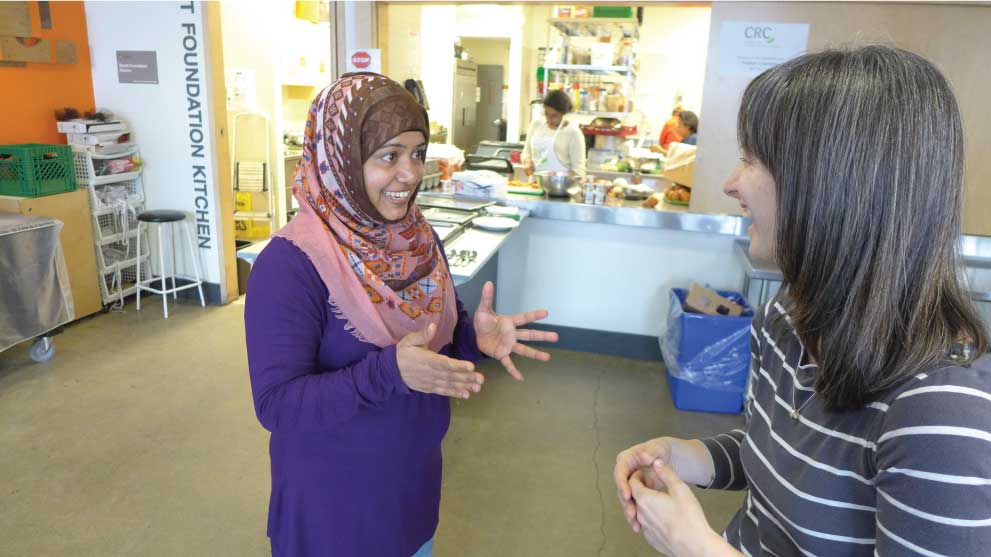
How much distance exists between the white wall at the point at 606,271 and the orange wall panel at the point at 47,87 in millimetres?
3051

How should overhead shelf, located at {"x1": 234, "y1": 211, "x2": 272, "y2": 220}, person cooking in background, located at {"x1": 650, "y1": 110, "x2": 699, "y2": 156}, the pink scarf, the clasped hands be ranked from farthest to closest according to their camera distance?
overhead shelf, located at {"x1": 234, "y1": 211, "x2": 272, "y2": 220} < person cooking in background, located at {"x1": 650, "y1": 110, "x2": 699, "y2": 156} < the pink scarf < the clasped hands

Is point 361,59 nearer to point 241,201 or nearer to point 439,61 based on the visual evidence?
point 241,201

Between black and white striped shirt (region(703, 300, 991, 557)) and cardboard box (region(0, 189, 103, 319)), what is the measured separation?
13.5 ft

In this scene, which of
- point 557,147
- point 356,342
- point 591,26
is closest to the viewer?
point 356,342

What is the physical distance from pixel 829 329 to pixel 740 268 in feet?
10.2

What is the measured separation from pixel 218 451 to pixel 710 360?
2.38m

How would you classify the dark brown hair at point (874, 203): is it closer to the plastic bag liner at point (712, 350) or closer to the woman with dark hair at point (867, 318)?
the woman with dark hair at point (867, 318)

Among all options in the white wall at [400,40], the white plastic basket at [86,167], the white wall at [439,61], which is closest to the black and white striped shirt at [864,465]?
the white wall at [400,40]

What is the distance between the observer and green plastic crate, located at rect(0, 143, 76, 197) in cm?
367

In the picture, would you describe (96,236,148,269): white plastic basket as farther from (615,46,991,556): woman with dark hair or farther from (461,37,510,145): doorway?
(461,37,510,145): doorway

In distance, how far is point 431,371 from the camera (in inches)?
43.0

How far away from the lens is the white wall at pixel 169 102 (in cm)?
415

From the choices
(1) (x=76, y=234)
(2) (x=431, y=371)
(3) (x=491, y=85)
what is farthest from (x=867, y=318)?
(3) (x=491, y=85)

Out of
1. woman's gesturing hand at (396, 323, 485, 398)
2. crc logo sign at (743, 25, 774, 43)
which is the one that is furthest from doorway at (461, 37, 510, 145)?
woman's gesturing hand at (396, 323, 485, 398)
